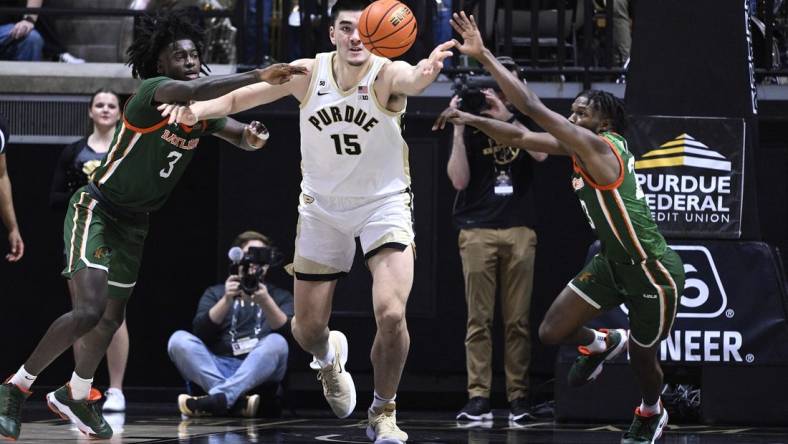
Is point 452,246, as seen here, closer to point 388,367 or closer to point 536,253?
point 536,253

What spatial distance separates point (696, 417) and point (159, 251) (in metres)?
4.42

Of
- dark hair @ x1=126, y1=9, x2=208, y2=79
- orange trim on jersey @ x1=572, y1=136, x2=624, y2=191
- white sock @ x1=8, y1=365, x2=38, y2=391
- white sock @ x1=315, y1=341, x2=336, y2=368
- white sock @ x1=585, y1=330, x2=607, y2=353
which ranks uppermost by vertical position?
dark hair @ x1=126, y1=9, x2=208, y2=79

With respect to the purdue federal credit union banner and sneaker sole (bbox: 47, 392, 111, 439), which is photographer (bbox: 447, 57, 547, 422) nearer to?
the purdue federal credit union banner

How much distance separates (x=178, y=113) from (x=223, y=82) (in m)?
0.34

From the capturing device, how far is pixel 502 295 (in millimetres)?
10133


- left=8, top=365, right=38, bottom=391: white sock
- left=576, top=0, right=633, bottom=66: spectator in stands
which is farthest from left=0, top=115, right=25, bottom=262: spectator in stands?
left=576, top=0, right=633, bottom=66: spectator in stands

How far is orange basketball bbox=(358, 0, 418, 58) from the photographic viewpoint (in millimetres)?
7172

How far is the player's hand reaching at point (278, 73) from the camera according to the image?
23.3 feet

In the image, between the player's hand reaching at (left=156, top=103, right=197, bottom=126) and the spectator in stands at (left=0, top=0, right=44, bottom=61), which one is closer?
the player's hand reaching at (left=156, top=103, right=197, bottom=126)

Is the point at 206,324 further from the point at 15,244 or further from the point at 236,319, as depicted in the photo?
the point at 15,244

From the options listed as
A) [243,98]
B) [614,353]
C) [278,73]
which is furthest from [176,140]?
[614,353]

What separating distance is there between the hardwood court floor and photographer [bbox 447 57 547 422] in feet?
1.39

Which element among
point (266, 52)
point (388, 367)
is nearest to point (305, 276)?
point (388, 367)

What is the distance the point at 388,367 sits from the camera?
24.7 ft
